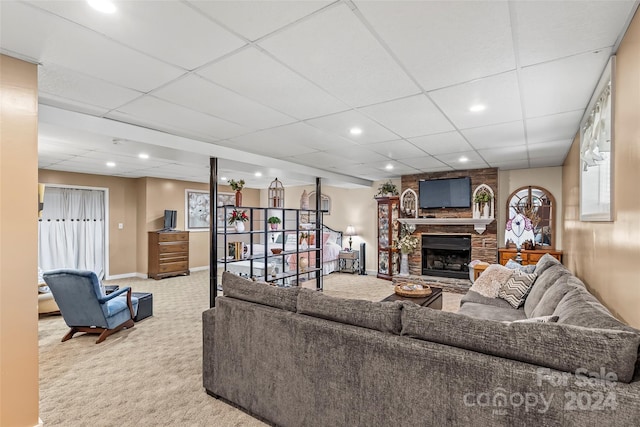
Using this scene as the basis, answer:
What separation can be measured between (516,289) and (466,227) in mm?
3205

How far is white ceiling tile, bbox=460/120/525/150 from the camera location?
3520 mm

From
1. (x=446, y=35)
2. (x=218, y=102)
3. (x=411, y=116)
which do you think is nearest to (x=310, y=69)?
(x=446, y=35)

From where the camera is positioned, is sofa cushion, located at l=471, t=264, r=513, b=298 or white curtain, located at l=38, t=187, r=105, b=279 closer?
sofa cushion, located at l=471, t=264, r=513, b=298

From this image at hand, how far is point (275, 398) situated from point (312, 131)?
2675mm

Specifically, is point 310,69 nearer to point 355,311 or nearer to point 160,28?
point 160,28

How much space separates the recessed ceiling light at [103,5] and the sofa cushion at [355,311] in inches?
73.6

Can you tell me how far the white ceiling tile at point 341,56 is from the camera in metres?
1.69

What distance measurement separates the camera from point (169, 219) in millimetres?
7648

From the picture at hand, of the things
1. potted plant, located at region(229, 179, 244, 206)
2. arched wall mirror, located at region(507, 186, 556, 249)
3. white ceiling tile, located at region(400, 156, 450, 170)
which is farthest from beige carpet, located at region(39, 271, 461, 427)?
arched wall mirror, located at region(507, 186, 556, 249)

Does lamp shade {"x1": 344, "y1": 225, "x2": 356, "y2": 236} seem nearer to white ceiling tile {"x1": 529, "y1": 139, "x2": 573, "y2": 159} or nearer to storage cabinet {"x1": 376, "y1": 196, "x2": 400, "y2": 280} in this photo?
storage cabinet {"x1": 376, "y1": 196, "x2": 400, "y2": 280}

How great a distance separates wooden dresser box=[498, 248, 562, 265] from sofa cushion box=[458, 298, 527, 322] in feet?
9.05

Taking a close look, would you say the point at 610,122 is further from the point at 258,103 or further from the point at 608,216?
the point at 258,103

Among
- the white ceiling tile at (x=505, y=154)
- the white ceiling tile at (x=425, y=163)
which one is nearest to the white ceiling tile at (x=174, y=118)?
the white ceiling tile at (x=425, y=163)

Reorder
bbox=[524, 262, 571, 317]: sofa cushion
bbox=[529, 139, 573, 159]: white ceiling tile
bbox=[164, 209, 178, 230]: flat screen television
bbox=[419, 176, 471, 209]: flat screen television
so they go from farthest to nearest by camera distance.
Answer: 1. bbox=[164, 209, 178, 230]: flat screen television
2. bbox=[419, 176, 471, 209]: flat screen television
3. bbox=[529, 139, 573, 159]: white ceiling tile
4. bbox=[524, 262, 571, 317]: sofa cushion
